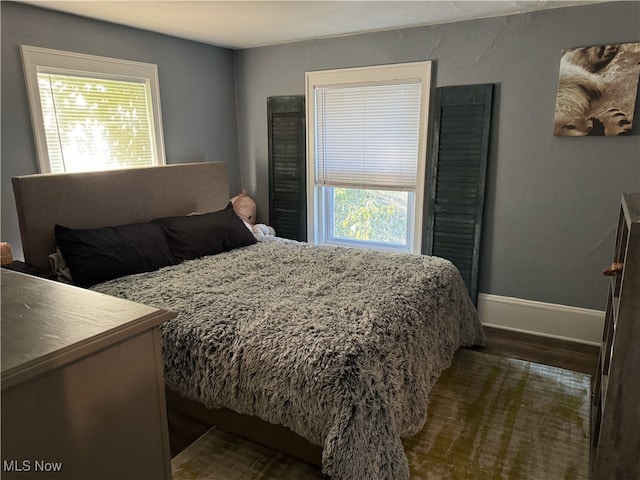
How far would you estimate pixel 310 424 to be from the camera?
5.42 ft

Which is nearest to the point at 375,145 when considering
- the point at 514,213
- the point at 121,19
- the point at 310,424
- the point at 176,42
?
the point at 514,213

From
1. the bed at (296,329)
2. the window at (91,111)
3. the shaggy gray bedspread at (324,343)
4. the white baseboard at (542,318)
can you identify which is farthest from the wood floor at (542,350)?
the window at (91,111)

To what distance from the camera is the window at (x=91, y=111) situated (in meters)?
2.81

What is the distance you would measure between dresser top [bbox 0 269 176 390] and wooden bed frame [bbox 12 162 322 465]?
1196 mm

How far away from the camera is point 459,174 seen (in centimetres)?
336

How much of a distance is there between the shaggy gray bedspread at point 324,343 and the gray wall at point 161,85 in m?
1.10

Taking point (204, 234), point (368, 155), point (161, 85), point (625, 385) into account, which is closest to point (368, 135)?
point (368, 155)

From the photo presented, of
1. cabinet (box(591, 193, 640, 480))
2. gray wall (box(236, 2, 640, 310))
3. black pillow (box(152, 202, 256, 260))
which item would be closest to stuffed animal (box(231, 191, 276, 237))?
black pillow (box(152, 202, 256, 260))

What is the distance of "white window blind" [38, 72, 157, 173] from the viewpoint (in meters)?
2.90

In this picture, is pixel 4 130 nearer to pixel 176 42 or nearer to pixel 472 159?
pixel 176 42

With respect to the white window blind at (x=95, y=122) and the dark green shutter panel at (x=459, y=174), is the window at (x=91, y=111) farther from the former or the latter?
the dark green shutter panel at (x=459, y=174)

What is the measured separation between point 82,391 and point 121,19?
9.92ft

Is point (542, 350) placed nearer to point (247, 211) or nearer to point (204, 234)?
point (204, 234)

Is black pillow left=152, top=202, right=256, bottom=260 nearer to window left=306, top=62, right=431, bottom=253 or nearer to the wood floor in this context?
window left=306, top=62, right=431, bottom=253
